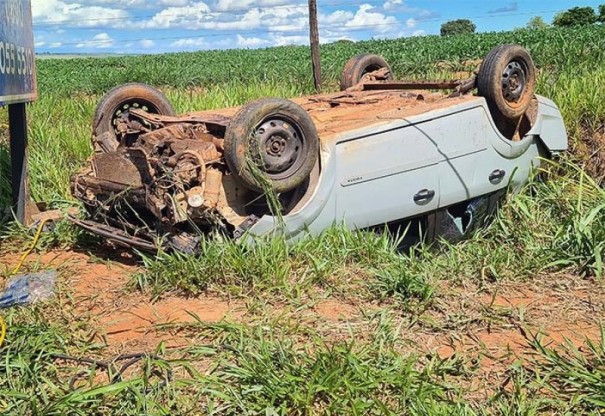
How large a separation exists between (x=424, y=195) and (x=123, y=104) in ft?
8.45

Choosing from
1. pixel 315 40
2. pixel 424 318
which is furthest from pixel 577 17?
pixel 424 318

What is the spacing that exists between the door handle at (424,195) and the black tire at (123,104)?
225 centimetres

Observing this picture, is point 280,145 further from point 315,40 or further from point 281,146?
point 315,40

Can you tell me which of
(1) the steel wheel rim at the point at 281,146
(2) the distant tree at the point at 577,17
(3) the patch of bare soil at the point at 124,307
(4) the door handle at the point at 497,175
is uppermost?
(2) the distant tree at the point at 577,17

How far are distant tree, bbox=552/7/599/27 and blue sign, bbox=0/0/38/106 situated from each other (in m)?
58.4

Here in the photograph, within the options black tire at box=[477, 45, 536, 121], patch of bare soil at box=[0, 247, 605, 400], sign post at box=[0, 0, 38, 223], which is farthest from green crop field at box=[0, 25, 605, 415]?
black tire at box=[477, 45, 536, 121]

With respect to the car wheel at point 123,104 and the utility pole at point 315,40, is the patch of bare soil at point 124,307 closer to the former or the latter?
the car wheel at point 123,104

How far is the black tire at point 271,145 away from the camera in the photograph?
14.3 feet

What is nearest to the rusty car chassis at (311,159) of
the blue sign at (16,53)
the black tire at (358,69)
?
the blue sign at (16,53)

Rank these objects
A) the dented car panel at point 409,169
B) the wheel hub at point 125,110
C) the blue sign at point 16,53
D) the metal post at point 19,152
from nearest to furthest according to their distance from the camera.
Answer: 1. the dented car panel at point 409,169
2. the blue sign at point 16,53
3. the wheel hub at point 125,110
4. the metal post at point 19,152

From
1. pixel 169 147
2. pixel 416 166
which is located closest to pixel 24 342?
pixel 169 147

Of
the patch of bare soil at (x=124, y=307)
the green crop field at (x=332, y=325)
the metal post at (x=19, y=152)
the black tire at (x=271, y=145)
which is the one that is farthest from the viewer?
the metal post at (x=19, y=152)

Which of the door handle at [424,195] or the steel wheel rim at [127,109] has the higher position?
the steel wheel rim at [127,109]

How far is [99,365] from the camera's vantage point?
320 centimetres
